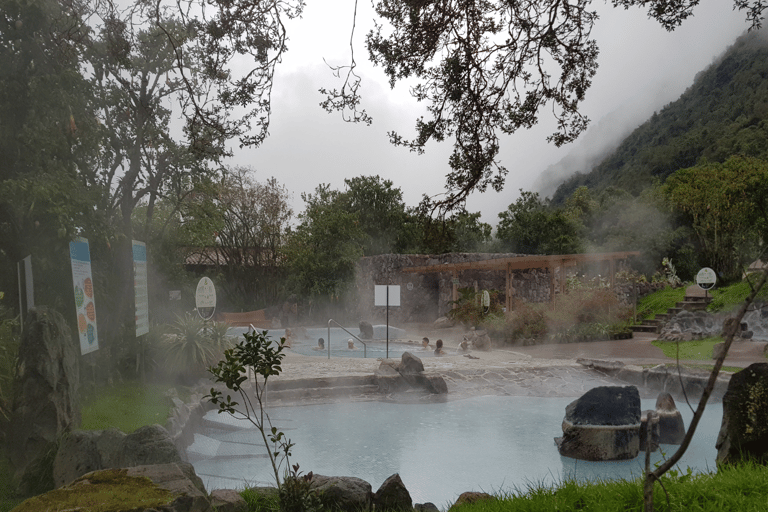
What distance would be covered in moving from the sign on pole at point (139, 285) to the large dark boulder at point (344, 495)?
157 inches

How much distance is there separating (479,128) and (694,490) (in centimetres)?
302

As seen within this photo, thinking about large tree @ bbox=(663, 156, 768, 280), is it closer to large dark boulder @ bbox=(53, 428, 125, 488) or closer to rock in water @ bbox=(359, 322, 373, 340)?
rock in water @ bbox=(359, 322, 373, 340)

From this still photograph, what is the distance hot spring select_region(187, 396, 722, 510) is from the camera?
5750 millimetres

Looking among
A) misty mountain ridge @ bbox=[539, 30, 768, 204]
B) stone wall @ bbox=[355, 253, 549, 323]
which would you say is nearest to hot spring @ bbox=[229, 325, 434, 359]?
stone wall @ bbox=[355, 253, 549, 323]

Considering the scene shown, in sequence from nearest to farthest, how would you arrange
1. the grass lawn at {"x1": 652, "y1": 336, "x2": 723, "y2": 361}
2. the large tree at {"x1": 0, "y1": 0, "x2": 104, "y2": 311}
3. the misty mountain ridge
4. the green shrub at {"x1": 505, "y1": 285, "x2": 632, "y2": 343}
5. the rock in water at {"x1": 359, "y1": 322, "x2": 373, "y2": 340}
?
1. the large tree at {"x1": 0, "y1": 0, "x2": 104, "y2": 311}
2. the grass lawn at {"x1": 652, "y1": 336, "x2": 723, "y2": 361}
3. the green shrub at {"x1": 505, "y1": 285, "x2": 632, "y2": 343}
4. the rock in water at {"x1": 359, "y1": 322, "x2": 373, "y2": 340}
5. the misty mountain ridge

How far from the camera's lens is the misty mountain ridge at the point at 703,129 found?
2729cm

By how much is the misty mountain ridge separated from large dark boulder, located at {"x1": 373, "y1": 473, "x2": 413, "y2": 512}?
26.8 metres

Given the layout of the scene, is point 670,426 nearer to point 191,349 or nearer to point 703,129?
point 191,349

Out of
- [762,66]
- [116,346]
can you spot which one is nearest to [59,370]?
[116,346]

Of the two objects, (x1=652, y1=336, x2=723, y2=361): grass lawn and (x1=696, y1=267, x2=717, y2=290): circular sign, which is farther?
(x1=696, y1=267, x2=717, y2=290): circular sign

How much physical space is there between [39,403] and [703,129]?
33265mm

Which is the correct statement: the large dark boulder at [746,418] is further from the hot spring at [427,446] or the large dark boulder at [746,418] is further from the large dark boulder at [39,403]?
the large dark boulder at [39,403]

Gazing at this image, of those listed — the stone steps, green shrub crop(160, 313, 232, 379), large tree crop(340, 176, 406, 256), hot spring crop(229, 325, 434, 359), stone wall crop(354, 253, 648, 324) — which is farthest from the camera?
large tree crop(340, 176, 406, 256)

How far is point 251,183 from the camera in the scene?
19.4m
